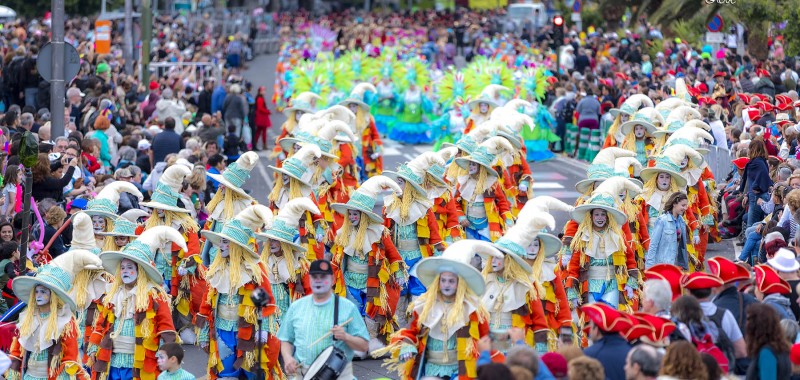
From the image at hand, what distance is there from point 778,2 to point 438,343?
22.8m

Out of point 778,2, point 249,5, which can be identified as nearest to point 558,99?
point 778,2

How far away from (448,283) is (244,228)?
9.27ft

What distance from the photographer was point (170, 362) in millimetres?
10625

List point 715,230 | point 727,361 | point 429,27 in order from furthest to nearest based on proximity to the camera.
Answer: point 429,27
point 715,230
point 727,361

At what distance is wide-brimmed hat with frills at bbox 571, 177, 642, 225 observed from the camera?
519 inches

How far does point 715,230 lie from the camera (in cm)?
1930

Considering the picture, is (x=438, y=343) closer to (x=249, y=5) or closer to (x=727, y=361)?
(x=727, y=361)

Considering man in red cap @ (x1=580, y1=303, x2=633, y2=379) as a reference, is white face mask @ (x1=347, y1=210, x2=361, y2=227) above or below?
below

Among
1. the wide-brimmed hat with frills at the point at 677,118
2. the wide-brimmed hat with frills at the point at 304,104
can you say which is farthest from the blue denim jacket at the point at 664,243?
the wide-brimmed hat with frills at the point at 304,104

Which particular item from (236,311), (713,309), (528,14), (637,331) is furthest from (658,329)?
(528,14)

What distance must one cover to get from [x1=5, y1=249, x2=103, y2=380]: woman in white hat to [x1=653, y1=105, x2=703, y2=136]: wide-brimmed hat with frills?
9697mm

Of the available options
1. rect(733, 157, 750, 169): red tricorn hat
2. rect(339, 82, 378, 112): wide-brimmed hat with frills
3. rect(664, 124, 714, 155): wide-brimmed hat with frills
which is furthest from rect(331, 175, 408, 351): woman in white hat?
rect(339, 82, 378, 112): wide-brimmed hat with frills

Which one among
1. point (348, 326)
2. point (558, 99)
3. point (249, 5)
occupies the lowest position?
point (249, 5)

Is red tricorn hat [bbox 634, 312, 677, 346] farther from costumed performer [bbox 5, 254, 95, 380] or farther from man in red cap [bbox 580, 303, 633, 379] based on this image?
costumed performer [bbox 5, 254, 95, 380]
